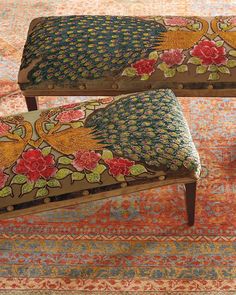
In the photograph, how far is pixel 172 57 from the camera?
2.20 m

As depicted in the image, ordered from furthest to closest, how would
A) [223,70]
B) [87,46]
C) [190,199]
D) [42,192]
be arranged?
1. [87,46]
2. [223,70]
3. [190,199]
4. [42,192]

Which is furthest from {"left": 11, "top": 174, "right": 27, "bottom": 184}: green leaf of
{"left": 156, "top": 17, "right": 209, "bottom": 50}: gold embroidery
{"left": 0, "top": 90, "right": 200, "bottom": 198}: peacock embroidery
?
{"left": 156, "top": 17, "right": 209, "bottom": 50}: gold embroidery

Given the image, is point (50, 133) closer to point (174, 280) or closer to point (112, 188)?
point (112, 188)

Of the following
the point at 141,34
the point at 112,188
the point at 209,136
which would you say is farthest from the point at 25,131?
the point at 209,136

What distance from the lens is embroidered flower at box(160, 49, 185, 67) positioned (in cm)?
219

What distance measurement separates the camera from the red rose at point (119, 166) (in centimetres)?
179

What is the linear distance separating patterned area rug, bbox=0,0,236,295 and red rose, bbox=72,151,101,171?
389mm

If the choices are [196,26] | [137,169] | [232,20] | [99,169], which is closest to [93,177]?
[99,169]

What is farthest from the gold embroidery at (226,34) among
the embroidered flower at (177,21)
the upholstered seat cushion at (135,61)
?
the embroidered flower at (177,21)

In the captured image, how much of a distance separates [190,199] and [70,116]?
0.49 m

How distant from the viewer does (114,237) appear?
2092 mm

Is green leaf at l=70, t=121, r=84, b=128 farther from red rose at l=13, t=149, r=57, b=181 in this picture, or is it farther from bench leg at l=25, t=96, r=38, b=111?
bench leg at l=25, t=96, r=38, b=111

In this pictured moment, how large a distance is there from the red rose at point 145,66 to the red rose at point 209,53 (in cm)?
16

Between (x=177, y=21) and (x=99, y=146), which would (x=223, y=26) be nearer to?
(x=177, y=21)
